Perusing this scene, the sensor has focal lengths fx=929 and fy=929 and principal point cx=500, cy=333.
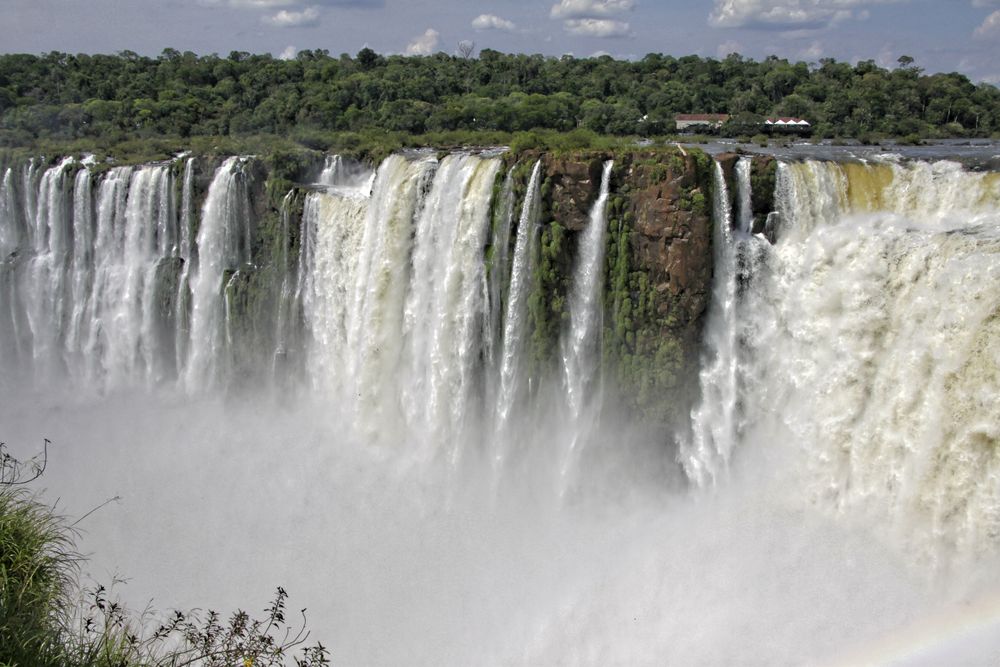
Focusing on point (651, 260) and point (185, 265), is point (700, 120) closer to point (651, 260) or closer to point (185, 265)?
A: point (185, 265)

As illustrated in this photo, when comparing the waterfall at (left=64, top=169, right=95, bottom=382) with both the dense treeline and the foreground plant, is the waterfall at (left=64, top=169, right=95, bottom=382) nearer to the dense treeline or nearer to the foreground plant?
the dense treeline

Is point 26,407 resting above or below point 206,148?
below

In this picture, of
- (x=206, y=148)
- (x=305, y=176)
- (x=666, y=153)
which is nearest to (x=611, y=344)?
(x=666, y=153)

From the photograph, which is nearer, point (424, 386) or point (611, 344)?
point (611, 344)

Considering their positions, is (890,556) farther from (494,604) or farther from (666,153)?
(666,153)

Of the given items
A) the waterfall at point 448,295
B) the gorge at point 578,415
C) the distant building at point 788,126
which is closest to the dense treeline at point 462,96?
the distant building at point 788,126

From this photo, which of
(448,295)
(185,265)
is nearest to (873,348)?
(448,295)
